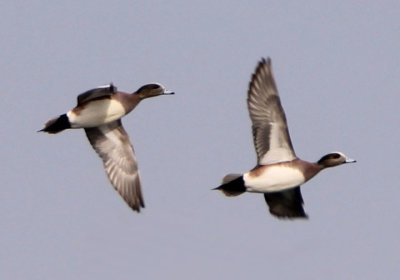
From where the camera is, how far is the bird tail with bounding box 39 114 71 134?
20625 mm

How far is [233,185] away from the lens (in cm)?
1964

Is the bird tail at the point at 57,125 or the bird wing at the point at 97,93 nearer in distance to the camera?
the bird wing at the point at 97,93

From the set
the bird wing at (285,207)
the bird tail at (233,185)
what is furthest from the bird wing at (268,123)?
the bird wing at (285,207)

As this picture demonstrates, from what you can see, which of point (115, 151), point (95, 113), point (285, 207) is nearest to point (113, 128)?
point (115, 151)

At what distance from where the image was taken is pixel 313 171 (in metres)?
19.8

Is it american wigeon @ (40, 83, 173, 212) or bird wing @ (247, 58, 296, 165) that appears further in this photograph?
american wigeon @ (40, 83, 173, 212)

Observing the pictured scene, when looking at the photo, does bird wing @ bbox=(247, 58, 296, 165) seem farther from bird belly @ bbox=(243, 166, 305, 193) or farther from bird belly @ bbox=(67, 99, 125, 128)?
bird belly @ bbox=(67, 99, 125, 128)

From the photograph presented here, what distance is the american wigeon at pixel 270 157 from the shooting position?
771 inches

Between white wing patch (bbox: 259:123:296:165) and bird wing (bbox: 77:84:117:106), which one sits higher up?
bird wing (bbox: 77:84:117:106)

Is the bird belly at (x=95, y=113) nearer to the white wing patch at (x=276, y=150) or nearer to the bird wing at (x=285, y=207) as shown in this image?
the white wing patch at (x=276, y=150)

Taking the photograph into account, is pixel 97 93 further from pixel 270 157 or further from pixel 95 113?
pixel 270 157

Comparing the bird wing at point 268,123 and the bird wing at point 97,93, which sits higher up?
the bird wing at point 97,93

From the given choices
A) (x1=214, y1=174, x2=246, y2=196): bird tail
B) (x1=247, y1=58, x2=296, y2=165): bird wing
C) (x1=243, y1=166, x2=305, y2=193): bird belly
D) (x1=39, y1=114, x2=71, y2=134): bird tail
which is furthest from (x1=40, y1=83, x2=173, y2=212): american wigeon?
(x1=243, y1=166, x2=305, y2=193): bird belly

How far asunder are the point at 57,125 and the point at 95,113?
681 millimetres
